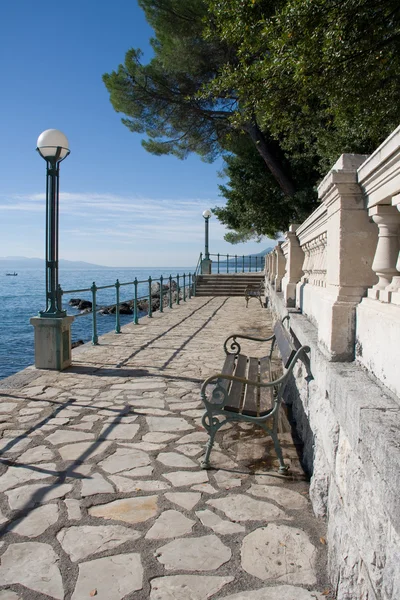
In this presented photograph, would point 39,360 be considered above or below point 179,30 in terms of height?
below

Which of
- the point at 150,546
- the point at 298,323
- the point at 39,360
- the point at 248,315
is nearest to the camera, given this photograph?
the point at 150,546

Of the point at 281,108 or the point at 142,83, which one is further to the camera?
the point at 142,83

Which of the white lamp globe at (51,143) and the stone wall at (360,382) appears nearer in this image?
the stone wall at (360,382)

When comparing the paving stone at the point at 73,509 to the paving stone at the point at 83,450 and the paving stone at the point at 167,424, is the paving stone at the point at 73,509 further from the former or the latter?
the paving stone at the point at 167,424

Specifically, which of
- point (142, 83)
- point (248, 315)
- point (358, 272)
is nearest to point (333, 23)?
point (358, 272)

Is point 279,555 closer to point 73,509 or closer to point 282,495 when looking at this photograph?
point 282,495

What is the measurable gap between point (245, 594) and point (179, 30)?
15576 millimetres

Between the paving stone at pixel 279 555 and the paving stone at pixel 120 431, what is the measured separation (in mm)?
1602

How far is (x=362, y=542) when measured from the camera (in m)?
1.67

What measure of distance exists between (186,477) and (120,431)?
984 millimetres

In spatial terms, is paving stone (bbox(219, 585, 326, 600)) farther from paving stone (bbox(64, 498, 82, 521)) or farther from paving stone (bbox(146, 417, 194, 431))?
paving stone (bbox(146, 417, 194, 431))

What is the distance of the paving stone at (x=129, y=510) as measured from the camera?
258cm

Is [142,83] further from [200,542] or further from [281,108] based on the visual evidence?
[200,542]

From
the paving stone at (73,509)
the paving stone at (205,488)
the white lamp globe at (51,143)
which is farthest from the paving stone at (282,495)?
the white lamp globe at (51,143)
